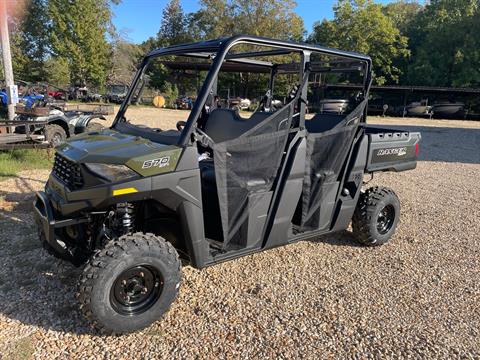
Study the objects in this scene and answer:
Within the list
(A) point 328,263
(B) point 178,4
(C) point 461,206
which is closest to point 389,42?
(B) point 178,4

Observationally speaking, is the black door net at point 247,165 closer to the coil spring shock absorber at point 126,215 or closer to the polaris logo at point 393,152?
the coil spring shock absorber at point 126,215

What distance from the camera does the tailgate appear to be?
4.20 meters

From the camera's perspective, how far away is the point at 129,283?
2.83 metres

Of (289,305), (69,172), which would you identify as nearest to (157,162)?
(69,172)

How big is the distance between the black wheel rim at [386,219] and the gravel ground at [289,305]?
228 millimetres

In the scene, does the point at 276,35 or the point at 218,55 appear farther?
the point at 276,35

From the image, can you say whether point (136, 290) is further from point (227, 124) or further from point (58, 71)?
point (58, 71)

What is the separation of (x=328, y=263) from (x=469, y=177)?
20.7 ft

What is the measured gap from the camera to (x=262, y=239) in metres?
3.44

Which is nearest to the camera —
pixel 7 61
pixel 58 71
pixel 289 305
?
pixel 289 305

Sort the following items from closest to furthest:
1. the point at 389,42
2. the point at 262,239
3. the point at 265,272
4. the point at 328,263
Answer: the point at 262,239, the point at 265,272, the point at 328,263, the point at 389,42

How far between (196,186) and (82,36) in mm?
39062

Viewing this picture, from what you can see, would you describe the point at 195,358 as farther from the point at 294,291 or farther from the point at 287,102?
the point at 287,102

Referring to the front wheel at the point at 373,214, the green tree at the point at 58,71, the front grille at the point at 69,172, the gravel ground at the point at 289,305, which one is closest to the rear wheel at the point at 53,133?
the gravel ground at the point at 289,305
